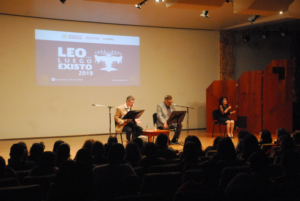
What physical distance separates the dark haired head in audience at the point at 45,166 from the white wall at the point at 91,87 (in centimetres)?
566

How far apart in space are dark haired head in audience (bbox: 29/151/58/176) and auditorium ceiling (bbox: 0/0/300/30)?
11.1 feet

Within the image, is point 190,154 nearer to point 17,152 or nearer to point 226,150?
point 226,150

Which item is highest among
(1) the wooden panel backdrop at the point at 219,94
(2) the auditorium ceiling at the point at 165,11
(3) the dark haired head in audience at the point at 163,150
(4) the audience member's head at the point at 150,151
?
(2) the auditorium ceiling at the point at 165,11

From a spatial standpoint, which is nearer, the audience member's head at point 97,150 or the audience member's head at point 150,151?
the audience member's head at point 150,151

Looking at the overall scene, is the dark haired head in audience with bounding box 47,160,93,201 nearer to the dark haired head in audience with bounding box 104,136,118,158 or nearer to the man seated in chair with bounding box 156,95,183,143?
the dark haired head in audience with bounding box 104,136,118,158

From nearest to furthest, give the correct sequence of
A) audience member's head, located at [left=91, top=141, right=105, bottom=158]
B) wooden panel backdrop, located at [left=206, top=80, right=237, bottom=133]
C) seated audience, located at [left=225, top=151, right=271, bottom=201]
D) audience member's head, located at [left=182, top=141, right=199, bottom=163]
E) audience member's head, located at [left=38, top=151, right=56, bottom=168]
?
seated audience, located at [left=225, top=151, right=271, bottom=201], audience member's head, located at [left=38, top=151, right=56, bottom=168], audience member's head, located at [left=182, top=141, right=199, bottom=163], audience member's head, located at [left=91, top=141, right=105, bottom=158], wooden panel backdrop, located at [left=206, top=80, right=237, bottom=133]

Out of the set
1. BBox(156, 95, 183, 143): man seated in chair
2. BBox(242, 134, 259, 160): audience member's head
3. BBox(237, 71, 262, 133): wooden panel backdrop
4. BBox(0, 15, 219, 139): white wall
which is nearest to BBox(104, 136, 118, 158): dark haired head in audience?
BBox(242, 134, 259, 160): audience member's head

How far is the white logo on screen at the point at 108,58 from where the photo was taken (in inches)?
319

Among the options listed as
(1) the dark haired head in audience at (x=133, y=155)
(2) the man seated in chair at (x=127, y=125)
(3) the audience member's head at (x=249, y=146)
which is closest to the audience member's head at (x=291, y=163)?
(3) the audience member's head at (x=249, y=146)

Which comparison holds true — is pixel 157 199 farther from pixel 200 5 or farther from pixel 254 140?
pixel 200 5

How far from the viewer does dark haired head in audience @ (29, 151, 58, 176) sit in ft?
7.54

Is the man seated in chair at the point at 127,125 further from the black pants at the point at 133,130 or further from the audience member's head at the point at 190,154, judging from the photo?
the audience member's head at the point at 190,154

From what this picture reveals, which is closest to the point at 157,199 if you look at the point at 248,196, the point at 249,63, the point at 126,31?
the point at 248,196

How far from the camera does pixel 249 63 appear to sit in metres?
9.93
